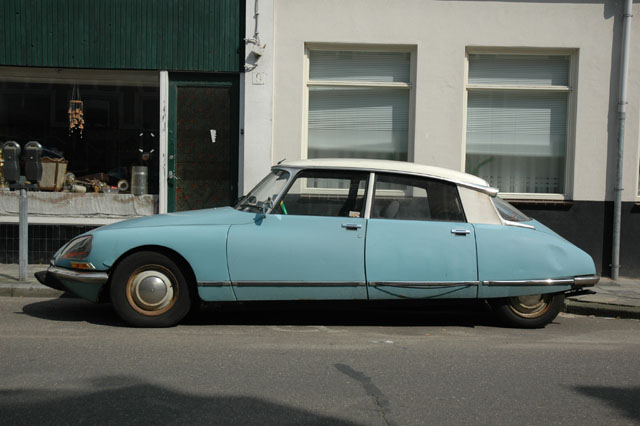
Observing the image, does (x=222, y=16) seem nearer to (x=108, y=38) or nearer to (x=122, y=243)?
(x=108, y=38)

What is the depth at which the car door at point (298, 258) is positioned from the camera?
6137mm

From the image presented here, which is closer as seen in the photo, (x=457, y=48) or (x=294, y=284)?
(x=294, y=284)

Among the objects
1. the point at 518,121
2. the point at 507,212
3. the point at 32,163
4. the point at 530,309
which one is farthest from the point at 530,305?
the point at 32,163

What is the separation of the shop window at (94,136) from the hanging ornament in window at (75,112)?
2cm

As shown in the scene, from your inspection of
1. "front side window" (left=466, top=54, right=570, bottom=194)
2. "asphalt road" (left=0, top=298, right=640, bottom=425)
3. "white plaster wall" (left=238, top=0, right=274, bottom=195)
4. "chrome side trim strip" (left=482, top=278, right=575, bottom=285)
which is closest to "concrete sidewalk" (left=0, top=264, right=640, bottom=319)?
"asphalt road" (left=0, top=298, right=640, bottom=425)

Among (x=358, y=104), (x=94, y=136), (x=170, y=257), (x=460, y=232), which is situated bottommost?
(x=170, y=257)

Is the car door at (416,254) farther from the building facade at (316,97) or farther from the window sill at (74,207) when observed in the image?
the window sill at (74,207)

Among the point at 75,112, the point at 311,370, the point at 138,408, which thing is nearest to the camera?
the point at 138,408

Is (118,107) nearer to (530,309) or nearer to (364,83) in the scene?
(364,83)

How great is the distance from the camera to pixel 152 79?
1060cm

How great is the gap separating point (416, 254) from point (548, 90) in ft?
18.2

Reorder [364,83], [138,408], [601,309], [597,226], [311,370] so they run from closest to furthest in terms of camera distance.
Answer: [138,408], [311,370], [601,309], [597,226], [364,83]

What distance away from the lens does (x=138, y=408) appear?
159 inches

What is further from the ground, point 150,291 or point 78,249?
point 78,249
